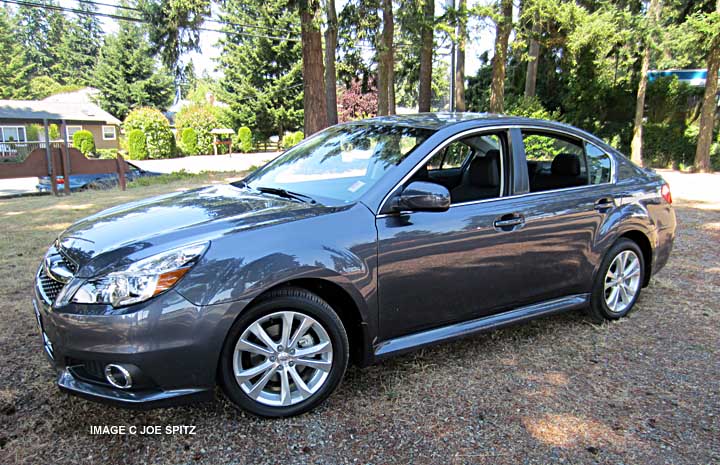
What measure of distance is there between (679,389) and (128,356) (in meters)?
3.21

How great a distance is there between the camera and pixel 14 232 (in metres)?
7.46

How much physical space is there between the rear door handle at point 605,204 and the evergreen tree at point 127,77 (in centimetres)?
4745

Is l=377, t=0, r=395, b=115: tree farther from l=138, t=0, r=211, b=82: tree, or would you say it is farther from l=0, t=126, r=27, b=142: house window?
l=0, t=126, r=27, b=142: house window

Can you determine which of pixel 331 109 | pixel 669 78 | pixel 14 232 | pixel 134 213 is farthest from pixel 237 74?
pixel 134 213

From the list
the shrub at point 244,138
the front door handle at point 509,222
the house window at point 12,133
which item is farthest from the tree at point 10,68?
the front door handle at point 509,222

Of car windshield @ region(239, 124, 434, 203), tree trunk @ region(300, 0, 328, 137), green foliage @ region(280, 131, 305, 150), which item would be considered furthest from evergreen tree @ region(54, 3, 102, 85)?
car windshield @ region(239, 124, 434, 203)

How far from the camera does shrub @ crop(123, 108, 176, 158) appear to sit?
35.8 m

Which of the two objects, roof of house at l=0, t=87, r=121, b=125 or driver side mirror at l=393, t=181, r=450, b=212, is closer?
driver side mirror at l=393, t=181, r=450, b=212

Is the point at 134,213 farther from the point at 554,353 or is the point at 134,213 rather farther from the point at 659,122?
the point at 659,122

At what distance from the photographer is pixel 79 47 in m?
66.8

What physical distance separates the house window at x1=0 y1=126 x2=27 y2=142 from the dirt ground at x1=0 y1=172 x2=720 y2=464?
1661 inches

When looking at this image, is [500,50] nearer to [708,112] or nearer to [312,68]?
[708,112]

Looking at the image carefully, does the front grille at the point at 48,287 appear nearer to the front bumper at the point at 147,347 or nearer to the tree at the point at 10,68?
the front bumper at the point at 147,347

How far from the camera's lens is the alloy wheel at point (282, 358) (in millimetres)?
2713
